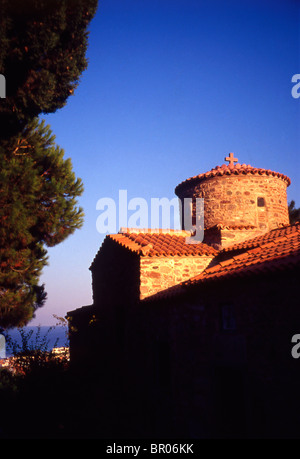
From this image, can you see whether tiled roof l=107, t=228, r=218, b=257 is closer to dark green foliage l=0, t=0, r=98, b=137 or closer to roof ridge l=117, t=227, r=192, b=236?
roof ridge l=117, t=227, r=192, b=236

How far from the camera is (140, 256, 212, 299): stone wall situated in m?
9.88

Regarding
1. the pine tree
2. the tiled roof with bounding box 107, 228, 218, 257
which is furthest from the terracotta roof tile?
the pine tree

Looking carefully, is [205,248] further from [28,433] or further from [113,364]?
[28,433]

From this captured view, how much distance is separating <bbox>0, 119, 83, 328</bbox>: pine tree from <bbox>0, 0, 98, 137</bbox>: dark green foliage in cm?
114

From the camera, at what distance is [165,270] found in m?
10.1

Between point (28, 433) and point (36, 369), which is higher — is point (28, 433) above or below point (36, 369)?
below

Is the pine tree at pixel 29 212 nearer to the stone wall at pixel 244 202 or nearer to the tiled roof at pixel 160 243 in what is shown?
the tiled roof at pixel 160 243

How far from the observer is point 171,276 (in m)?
10.1

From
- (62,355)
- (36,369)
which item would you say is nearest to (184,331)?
(36,369)

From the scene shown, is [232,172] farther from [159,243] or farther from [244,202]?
[159,243]

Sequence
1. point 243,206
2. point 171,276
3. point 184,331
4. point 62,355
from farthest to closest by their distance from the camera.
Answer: point 243,206, point 62,355, point 171,276, point 184,331
